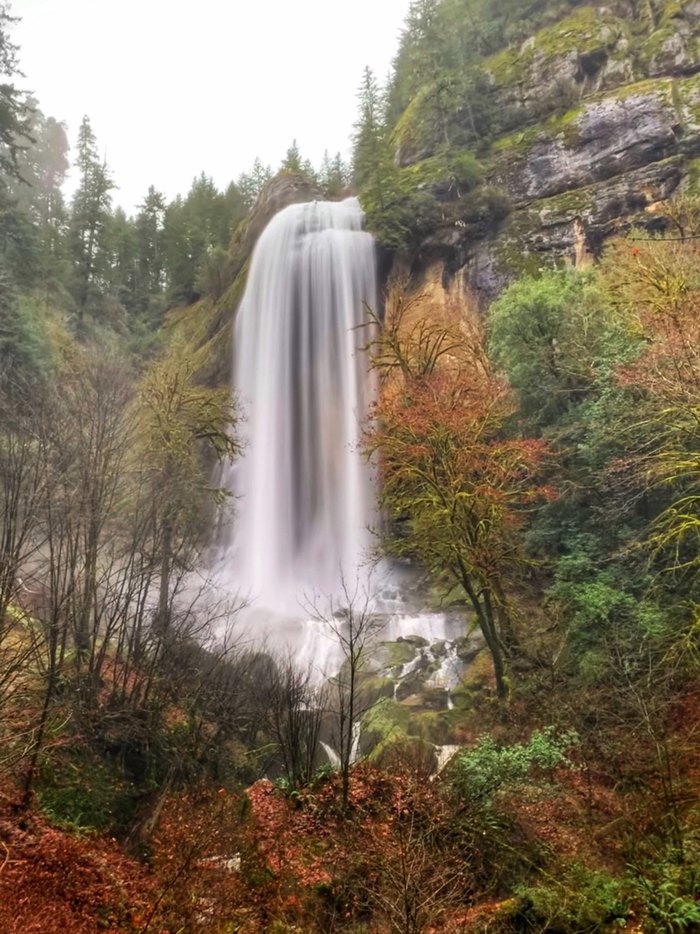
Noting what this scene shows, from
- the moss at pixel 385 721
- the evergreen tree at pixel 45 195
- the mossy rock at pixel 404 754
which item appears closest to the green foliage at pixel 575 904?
the mossy rock at pixel 404 754

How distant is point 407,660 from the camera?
1703cm

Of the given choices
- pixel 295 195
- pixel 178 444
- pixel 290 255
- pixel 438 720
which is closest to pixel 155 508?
pixel 178 444

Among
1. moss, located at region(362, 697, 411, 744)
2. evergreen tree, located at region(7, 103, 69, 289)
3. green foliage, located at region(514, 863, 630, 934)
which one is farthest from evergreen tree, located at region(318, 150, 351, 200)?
green foliage, located at region(514, 863, 630, 934)

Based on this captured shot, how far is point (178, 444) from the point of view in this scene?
17.0 m

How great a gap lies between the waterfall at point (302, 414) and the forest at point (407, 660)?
386cm

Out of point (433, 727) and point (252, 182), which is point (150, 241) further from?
point (433, 727)

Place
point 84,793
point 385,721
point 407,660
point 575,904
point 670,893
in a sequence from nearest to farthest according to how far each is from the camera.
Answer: point 670,893, point 575,904, point 84,793, point 385,721, point 407,660

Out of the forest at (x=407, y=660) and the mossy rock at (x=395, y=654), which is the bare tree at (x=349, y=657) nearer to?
the forest at (x=407, y=660)

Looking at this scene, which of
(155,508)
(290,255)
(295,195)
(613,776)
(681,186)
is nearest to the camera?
(613,776)

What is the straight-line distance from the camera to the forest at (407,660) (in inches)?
260

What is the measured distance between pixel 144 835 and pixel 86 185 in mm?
41160

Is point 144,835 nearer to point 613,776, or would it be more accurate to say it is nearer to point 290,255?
point 613,776

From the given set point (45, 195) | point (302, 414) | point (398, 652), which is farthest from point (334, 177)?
point (398, 652)

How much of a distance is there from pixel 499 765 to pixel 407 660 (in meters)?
8.55
